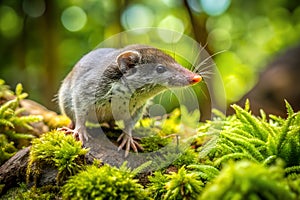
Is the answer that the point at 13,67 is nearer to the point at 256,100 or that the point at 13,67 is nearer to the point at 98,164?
the point at 256,100

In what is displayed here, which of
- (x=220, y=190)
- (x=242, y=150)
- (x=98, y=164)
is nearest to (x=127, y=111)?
(x=98, y=164)

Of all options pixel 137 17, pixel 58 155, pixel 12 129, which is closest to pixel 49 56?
pixel 137 17

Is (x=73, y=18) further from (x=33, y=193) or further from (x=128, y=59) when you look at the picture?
(x=33, y=193)

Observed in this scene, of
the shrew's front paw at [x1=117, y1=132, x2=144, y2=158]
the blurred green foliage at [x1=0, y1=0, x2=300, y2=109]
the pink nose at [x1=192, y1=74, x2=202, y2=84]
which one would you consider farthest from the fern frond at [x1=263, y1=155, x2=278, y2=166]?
the blurred green foliage at [x1=0, y1=0, x2=300, y2=109]

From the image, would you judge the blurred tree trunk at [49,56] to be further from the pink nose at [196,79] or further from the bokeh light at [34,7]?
the pink nose at [196,79]

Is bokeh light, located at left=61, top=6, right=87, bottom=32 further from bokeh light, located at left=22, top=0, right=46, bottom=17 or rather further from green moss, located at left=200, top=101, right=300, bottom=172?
green moss, located at left=200, top=101, right=300, bottom=172

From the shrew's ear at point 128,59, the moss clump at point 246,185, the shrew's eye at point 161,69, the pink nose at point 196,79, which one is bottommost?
the moss clump at point 246,185

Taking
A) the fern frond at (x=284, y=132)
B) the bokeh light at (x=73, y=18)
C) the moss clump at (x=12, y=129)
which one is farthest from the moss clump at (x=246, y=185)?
the bokeh light at (x=73, y=18)
